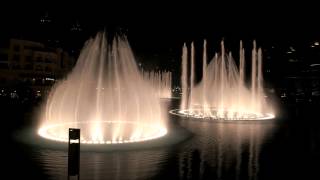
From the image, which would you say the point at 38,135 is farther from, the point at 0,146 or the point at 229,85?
the point at 229,85

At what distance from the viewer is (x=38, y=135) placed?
14.6m

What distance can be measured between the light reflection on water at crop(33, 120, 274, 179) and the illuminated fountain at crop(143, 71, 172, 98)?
44245 mm

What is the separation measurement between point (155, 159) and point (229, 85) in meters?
30.7

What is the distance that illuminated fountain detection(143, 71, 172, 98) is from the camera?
60.7m

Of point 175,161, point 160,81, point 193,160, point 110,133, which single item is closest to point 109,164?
point 175,161

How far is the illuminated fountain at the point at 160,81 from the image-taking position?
60675mm

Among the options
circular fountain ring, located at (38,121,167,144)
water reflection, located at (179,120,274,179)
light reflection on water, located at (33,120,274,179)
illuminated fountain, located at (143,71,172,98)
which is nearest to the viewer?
light reflection on water, located at (33,120,274,179)

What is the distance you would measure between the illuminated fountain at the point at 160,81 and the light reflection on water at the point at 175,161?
44245 millimetres

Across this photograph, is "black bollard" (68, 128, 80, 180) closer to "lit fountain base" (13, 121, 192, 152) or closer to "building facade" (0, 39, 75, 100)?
"lit fountain base" (13, 121, 192, 152)

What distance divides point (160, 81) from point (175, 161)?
203 ft

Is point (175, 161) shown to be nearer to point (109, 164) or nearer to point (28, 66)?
point (109, 164)

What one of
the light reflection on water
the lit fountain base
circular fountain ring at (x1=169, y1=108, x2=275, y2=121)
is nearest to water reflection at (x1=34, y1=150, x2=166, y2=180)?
the light reflection on water

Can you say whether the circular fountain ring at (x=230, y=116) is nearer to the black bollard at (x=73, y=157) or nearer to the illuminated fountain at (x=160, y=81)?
the black bollard at (x=73, y=157)

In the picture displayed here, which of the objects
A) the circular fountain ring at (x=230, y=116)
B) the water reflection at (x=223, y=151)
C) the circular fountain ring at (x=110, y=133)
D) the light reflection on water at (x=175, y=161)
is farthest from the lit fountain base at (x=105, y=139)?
the circular fountain ring at (x=230, y=116)
